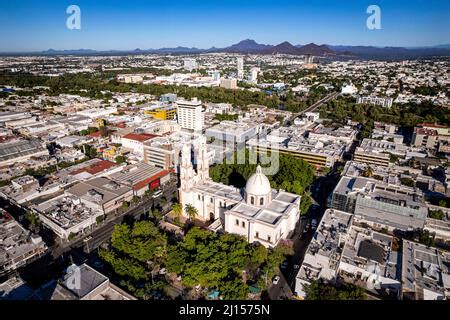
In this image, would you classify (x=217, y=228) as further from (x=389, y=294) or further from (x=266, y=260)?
(x=389, y=294)

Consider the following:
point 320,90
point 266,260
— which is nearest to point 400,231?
point 266,260

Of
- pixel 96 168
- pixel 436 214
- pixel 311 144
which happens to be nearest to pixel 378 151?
pixel 311 144

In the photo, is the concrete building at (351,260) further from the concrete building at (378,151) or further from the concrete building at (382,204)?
the concrete building at (378,151)

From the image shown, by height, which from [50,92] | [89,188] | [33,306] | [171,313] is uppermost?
[50,92]

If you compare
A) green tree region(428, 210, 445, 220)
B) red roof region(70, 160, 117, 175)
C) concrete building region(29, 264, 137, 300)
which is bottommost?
concrete building region(29, 264, 137, 300)

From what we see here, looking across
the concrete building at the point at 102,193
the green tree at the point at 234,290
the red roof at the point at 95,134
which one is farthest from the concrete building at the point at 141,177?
the green tree at the point at 234,290

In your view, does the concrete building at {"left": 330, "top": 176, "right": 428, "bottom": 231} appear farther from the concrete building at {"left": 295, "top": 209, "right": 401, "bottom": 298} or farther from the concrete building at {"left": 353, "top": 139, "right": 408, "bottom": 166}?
the concrete building at {"left": 353, "top": 139, "right": 408, "bottom": 166}

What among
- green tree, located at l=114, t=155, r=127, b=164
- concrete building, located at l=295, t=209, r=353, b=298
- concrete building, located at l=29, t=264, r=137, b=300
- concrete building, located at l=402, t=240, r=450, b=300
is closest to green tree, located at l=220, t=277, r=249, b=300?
concrete building, located at l=295, t=209, r=353, b=298

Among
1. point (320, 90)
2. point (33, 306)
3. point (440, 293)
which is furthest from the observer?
point (320, 90)
